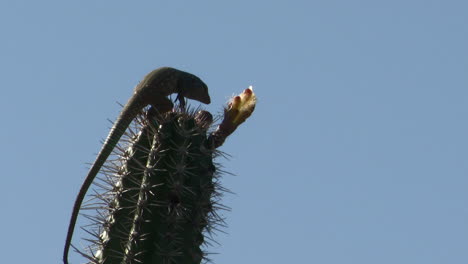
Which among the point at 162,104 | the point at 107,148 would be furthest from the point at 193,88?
the point at 107,148

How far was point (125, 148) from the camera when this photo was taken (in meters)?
10.8

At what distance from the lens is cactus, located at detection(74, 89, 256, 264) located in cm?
1025

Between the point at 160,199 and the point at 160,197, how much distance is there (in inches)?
0.6

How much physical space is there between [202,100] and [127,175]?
45.7 inches

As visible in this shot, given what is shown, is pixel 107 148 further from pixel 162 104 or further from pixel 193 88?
pixel 193 88

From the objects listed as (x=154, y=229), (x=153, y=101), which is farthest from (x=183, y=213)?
(x=153, y=101)

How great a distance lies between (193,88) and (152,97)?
0.50 m

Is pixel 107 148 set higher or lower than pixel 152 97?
lower

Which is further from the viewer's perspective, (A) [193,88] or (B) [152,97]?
(A) [193,88]

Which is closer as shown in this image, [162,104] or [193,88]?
[162,104]

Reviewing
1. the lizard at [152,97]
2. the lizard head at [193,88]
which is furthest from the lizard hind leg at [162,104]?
the lizard head at [193,88]

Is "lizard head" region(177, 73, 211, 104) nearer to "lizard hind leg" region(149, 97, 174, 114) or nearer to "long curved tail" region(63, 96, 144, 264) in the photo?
"lizard hind leg" region(149, 97, 174, 114)

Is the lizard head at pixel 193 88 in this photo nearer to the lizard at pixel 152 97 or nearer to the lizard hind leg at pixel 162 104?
the lizard at pixel 152 97

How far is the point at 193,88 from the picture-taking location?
36.8 ft
